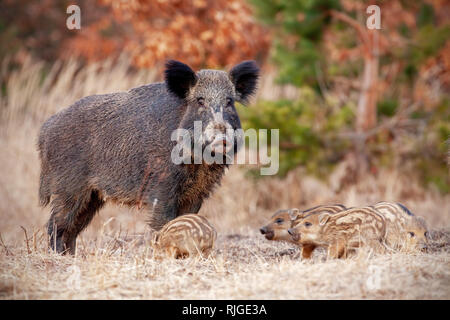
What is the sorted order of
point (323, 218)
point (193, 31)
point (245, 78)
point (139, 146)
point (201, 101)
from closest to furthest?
point (323, 218)
point (201, 101)
point (139, 146)
point (245, 78)
point (193, 31)

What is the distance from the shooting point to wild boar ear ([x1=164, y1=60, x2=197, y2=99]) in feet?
17.9

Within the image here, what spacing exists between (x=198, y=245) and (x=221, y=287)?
3.52 ft

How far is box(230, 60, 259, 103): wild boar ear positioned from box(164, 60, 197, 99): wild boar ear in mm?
459

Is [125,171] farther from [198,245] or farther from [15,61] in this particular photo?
[15,61]

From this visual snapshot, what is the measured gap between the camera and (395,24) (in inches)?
514

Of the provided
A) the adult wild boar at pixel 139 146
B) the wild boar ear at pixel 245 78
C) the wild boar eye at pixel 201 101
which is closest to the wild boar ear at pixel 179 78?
the adult wild boar at pixel 139 146

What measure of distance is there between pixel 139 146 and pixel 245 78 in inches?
51.1

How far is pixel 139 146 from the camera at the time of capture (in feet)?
18.7

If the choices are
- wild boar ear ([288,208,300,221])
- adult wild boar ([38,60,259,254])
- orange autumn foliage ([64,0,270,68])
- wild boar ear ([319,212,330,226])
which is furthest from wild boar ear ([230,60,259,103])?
orange autumn foliage ([64,0,270,68])

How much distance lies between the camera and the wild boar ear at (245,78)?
227 inches

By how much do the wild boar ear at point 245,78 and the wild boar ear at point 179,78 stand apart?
46 cm

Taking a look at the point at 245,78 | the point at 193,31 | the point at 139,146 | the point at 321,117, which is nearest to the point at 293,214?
the point at 245,78

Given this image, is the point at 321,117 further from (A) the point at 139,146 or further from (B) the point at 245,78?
(A) the point at 139,146

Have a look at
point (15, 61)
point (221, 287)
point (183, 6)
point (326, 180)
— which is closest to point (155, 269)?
point (221, 287)
